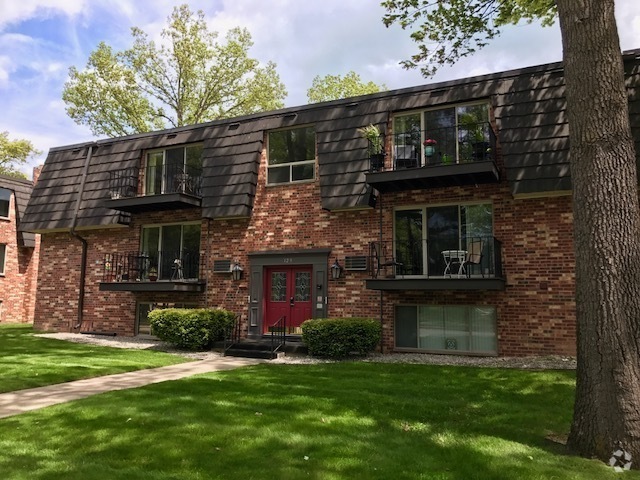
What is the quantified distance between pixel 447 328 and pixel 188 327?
632 cm

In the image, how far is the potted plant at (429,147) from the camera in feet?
37.7

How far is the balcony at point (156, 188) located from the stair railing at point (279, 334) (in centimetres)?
422

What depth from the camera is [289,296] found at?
13.1 metres

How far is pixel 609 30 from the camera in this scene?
Result: 16.8 ft

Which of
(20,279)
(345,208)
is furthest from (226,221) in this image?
(20,279)

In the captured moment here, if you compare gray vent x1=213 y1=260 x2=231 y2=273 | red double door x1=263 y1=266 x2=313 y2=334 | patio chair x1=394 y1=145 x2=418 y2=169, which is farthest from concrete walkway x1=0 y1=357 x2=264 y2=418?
patio chair x1=394 y1=145 x2=418 y2=169

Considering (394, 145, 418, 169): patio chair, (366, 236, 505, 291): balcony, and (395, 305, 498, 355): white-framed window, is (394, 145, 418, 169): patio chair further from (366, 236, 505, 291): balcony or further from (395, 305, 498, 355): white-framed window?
(395, 305, 498, 355): white-framed window

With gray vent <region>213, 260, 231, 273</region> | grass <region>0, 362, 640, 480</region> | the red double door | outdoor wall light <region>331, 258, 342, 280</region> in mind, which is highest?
gray vent <region>213, 260, 231, 273</region>

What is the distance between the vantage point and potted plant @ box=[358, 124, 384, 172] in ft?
38.3

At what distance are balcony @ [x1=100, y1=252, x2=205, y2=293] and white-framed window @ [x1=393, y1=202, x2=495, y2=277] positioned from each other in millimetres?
5948

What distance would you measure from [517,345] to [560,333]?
89 cm

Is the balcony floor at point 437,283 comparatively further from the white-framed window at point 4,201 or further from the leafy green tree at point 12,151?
the leafy green tree at point 12,151

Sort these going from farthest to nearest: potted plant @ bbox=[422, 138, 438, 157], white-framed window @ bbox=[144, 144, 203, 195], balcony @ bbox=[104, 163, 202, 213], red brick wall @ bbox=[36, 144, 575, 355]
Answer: white-framed window @ bbox=[144, 144, 203, 195]
balcony @ bbox=[104, 163, 202, 213]
potted plant @ bbox=[422, 138, 438, 157]
red brick wall @ bbox=[36, 144, 575, 355]

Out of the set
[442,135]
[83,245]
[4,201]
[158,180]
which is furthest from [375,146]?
[4,201]
